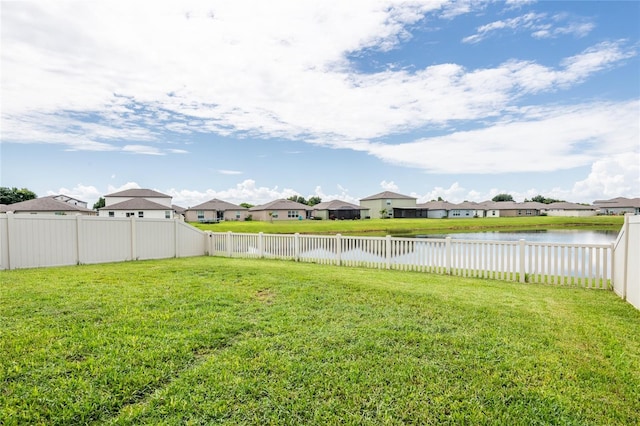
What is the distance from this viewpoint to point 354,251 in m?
11.1

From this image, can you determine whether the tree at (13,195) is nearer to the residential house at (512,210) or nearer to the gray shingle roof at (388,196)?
the gray shingle roof at (388,196)

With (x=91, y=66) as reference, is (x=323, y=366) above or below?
below

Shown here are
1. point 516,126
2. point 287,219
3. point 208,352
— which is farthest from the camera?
point 287,219

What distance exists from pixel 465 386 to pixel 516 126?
20.9 m

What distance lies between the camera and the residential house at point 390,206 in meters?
60.5

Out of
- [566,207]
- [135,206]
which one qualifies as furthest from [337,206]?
[566,207]

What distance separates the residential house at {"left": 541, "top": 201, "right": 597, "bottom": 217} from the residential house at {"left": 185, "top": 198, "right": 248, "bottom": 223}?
199 ft

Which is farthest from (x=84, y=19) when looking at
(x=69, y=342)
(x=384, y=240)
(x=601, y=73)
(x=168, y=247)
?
(x=601, y=73)

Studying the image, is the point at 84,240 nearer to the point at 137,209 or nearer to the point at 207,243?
the point at 207,243

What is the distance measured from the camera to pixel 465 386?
2902mm

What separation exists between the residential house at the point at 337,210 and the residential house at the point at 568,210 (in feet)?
134

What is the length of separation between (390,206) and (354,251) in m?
51.1

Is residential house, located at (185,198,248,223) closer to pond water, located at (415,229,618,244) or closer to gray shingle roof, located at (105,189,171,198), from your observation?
gray shingle roof, located at (105,189,171,198)

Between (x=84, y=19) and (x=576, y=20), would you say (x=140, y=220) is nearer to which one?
(x=84, y=19)
